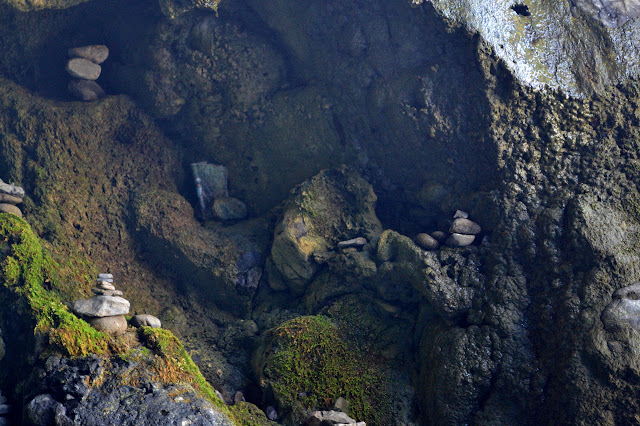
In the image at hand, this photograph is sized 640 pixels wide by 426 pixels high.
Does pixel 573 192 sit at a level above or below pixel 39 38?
above

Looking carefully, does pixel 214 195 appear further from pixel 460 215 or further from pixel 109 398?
pixel 109 398

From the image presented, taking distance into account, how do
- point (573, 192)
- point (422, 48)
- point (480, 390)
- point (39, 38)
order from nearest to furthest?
point (480, 390), point (573, 192), point (422, 48), point (39, 38)

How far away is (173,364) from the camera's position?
420 cm

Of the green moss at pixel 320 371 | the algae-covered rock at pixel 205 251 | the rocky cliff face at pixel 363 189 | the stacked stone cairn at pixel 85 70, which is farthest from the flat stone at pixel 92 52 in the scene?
the green moss at pixel 320 371

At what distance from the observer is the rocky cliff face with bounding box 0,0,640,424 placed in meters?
4.63

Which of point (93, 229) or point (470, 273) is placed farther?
point (93, 229)

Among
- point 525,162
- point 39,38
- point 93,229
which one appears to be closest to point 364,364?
point 525,162

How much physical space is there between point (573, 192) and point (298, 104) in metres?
3.64

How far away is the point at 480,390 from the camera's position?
15.2 feet

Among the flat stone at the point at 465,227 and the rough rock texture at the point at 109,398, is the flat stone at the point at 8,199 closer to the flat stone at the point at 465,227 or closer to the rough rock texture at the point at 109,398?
the rough rock texture at the point at 109,398

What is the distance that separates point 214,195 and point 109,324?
2878 millimetres

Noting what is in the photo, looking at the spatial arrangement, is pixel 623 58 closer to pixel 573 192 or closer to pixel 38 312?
pixel 573 192

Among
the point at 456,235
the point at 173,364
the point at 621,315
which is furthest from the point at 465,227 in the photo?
the point at 173,364

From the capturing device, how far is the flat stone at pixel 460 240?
534 cm
